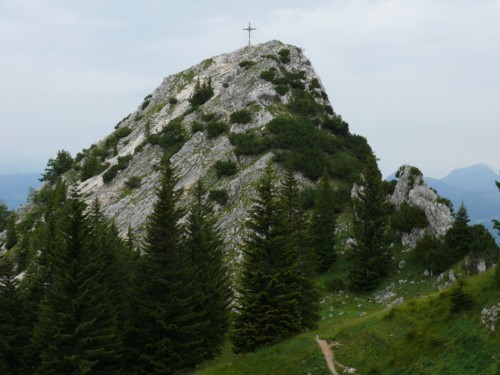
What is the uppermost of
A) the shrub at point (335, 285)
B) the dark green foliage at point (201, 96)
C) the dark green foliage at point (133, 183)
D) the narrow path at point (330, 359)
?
the dark green foliage at point (201, 96)

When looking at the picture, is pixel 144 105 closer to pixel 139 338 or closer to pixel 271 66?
pixel 271 66

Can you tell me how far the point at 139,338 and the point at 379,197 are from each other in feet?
94.5

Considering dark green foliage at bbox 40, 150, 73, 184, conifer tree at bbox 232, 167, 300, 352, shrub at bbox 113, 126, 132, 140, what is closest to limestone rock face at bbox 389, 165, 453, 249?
conifer tree at bbox 232, 167, 300, 352

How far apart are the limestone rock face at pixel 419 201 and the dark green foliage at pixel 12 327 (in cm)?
3947

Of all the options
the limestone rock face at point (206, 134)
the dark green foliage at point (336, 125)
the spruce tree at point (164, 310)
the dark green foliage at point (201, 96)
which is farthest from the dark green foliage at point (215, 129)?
the spruce tree at point (164, 310)

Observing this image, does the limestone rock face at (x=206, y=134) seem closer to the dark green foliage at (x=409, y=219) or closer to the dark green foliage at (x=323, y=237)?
the dark green foliage at (x=323, y=237)

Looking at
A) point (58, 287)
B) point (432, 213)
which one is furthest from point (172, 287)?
point (432, 213)

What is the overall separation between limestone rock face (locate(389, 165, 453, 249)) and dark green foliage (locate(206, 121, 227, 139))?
35.6 m

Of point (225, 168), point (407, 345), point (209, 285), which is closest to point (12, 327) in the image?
point (209, 285)

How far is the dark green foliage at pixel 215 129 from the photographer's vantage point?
81.1 meters

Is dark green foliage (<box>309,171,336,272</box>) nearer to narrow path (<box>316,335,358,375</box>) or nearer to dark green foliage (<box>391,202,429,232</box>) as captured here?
dark green foliage (<box>391,202,429,232</box>)

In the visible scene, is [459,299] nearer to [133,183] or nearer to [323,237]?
[323,237]

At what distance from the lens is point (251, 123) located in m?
80.5

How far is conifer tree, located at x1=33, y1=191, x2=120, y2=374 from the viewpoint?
96.7 ft
